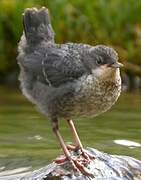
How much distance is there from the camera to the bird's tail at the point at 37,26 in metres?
8.29

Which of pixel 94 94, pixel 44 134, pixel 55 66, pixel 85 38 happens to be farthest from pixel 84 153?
pixel 85 38

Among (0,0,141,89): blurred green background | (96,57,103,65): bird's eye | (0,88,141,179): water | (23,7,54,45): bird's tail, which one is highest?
(23,7,54,45): bird's tail

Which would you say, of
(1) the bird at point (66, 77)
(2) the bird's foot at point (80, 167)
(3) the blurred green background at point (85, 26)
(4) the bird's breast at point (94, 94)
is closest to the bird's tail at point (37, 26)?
(1) the bird at point (66, 77)

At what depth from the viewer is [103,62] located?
24.6 feet

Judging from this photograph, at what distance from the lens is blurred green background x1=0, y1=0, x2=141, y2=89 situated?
1462 cm

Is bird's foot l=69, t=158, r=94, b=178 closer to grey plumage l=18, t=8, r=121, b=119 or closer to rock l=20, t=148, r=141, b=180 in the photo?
rock l=20, t=148, r=141, b=180

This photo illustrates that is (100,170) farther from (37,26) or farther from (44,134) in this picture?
(44,134)

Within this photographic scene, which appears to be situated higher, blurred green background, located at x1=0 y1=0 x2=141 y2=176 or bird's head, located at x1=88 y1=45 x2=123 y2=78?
bird's head, located at x1=88 y1=45 x2=123 y2=78

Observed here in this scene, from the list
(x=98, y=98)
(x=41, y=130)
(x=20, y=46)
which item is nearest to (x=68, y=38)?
(x=41, y=130)

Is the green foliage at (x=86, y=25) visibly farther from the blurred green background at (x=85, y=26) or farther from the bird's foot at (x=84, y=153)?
the bird's foot at (x=84, y=153)

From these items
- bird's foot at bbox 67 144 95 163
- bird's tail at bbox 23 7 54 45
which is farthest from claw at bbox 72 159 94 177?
bird's tail at bbox 23 7 54 45

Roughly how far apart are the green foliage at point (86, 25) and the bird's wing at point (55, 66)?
6.55 metres

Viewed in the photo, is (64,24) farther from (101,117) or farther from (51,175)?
(51,175)

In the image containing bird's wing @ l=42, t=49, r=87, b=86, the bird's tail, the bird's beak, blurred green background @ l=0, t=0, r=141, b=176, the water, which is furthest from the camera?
blurred green background @ l=0, t=0, r=141, b=176
